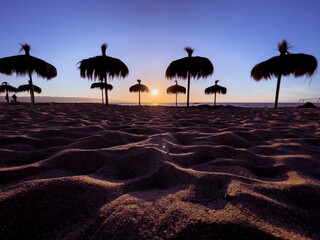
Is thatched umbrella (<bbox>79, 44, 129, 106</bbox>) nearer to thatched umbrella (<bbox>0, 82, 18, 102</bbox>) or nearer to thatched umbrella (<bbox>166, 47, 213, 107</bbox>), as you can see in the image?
thatched umbrella (<bbox>166, 47, 213, 107</bbox>)

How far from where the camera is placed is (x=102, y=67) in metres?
8.82

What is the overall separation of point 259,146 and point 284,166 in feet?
1.33

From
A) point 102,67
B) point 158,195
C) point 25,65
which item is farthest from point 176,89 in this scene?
point 158,195

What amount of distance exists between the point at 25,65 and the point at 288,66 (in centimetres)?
1421

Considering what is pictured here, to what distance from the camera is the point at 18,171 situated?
81 centimetres

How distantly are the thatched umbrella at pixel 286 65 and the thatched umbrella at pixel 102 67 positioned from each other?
28.0ft

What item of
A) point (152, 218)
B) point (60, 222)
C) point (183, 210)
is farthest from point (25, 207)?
point (183, 210)

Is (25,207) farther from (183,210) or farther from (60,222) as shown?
(183,210)

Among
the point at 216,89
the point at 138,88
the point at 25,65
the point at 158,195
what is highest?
the point at 25,65

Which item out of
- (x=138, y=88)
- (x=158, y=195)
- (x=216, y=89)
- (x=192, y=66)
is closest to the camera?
(x=158, y=195)

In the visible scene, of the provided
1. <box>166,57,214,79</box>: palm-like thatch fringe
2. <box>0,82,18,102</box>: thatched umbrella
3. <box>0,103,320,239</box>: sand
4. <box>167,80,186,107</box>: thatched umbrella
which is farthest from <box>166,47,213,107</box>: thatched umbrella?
<box>0,82,18,102</box>: thatched umbrella

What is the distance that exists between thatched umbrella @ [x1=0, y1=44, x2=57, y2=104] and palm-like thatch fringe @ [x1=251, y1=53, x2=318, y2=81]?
12.7 meters

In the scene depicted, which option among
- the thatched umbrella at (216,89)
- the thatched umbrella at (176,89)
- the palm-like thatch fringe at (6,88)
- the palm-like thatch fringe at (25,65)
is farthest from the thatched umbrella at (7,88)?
the thatched umbrella at (216,89)

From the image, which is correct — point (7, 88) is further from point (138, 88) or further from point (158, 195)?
point (158, 195)
